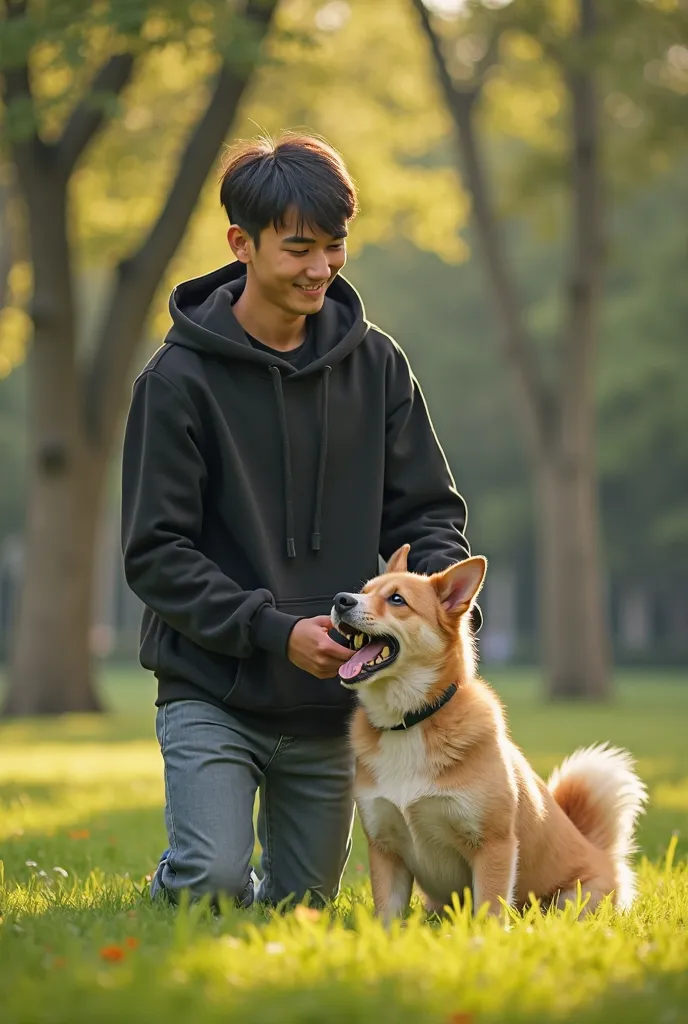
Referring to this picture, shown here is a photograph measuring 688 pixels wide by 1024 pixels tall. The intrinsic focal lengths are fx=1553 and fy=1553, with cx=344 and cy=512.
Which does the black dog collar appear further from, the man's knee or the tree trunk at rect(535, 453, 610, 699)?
the tree trunk at rect(535, 453, 610, 699)

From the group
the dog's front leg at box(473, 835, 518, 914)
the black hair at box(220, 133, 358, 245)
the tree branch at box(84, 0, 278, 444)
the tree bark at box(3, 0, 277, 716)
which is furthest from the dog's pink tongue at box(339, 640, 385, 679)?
the tree bark at box(3, 0, 277, 716)

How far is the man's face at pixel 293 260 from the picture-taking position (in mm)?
4852

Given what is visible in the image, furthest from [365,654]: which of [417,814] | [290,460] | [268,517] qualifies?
[290,460]

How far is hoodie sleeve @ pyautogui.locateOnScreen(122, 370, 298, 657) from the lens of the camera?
4770mm

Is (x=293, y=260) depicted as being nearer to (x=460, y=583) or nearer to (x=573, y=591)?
(x=460, y=583)

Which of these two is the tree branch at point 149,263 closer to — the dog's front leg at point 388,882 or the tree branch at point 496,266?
the tree branch at point 496,266

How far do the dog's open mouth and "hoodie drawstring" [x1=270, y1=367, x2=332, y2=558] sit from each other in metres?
0.47

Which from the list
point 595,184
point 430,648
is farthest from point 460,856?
point 595,184

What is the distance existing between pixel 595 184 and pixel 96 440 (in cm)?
809

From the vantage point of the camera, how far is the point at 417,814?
15.0 ft

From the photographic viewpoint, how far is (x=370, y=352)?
17.6ft

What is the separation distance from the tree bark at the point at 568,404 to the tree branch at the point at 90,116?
6244 mm

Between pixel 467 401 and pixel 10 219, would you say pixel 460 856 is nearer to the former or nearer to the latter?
pixel 10 219

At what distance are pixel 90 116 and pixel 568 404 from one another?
26.6ft
